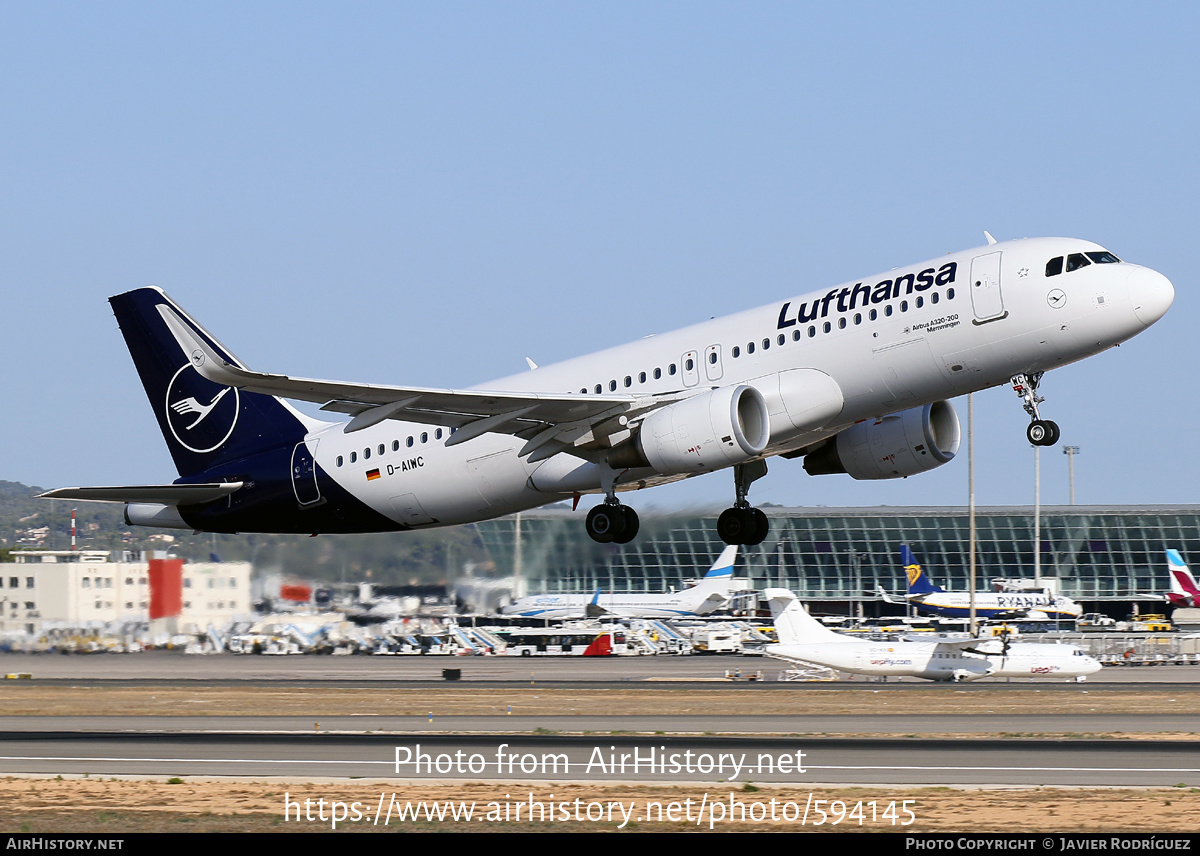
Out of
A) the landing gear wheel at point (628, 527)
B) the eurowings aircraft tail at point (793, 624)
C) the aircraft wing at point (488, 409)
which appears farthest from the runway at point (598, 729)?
the aircraft wing at point (488, 409)

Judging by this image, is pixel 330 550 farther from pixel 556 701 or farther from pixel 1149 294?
pixel 1149 294

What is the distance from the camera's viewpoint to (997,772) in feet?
89.7

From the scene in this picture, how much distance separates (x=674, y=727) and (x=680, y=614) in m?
46.5

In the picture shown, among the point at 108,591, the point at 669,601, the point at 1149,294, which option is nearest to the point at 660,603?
the point at 669,601

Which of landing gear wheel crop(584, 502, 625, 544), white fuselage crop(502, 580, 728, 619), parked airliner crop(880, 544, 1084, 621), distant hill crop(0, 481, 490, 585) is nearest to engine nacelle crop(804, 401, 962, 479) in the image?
landing gear wheel crop(584, 502, 625, 544)

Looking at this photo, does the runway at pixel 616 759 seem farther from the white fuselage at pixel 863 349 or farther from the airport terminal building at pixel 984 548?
the airport terminal building at pixel 984 548

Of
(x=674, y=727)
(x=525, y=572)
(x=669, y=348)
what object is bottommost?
(x=674, y=727)

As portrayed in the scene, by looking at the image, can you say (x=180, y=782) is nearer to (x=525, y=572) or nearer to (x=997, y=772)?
(x=997, y=772)

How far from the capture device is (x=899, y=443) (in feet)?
111

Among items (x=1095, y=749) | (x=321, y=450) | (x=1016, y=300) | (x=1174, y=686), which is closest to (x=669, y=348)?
(x=1016, y=300)

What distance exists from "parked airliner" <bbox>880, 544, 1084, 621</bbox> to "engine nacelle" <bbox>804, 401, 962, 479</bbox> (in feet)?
228

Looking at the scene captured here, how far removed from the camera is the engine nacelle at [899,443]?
33719mm

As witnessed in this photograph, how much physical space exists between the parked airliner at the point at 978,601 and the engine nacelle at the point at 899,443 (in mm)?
69613

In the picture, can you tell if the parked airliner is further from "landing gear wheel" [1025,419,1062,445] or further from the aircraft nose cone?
the aircraft nose cone
